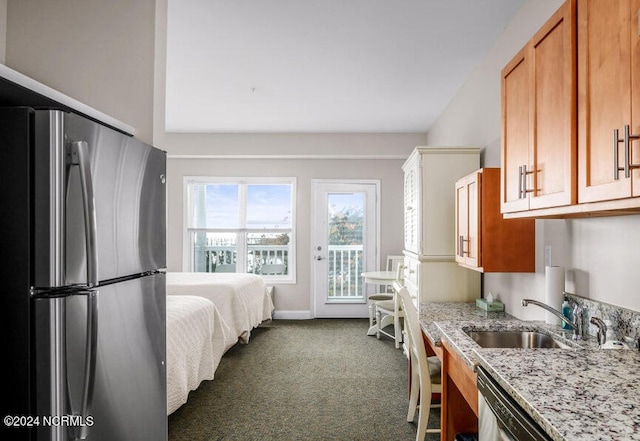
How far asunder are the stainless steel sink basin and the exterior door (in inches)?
159

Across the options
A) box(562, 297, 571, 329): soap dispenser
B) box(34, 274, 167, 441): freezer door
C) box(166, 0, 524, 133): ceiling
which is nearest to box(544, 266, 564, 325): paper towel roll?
box(562, 297, 571, 329): soap dispenser

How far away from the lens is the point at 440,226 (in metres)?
3.49

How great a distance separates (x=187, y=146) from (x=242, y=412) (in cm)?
418

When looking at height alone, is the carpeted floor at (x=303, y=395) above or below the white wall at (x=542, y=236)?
below

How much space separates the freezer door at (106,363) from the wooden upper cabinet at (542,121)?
1.68 m

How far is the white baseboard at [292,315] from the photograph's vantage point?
245 inches

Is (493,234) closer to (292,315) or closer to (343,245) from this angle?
(343,245)

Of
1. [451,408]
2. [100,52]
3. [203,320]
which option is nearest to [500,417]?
[451,408]

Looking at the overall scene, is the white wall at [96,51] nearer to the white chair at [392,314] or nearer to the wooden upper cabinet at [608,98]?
the wooden upper cabinet at [608,98]

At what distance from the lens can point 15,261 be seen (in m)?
1.22

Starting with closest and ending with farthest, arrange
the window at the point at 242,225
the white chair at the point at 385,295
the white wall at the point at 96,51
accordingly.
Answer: the white wall at the point at 96,51
the white chair at the point at 385,295
the window at the point at 242,225

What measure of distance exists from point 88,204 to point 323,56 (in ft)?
8.40

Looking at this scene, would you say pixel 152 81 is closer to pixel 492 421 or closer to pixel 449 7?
pixel 449 7

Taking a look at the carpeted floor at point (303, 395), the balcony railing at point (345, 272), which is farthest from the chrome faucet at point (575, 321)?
the balcony railing at point (345, 272)
